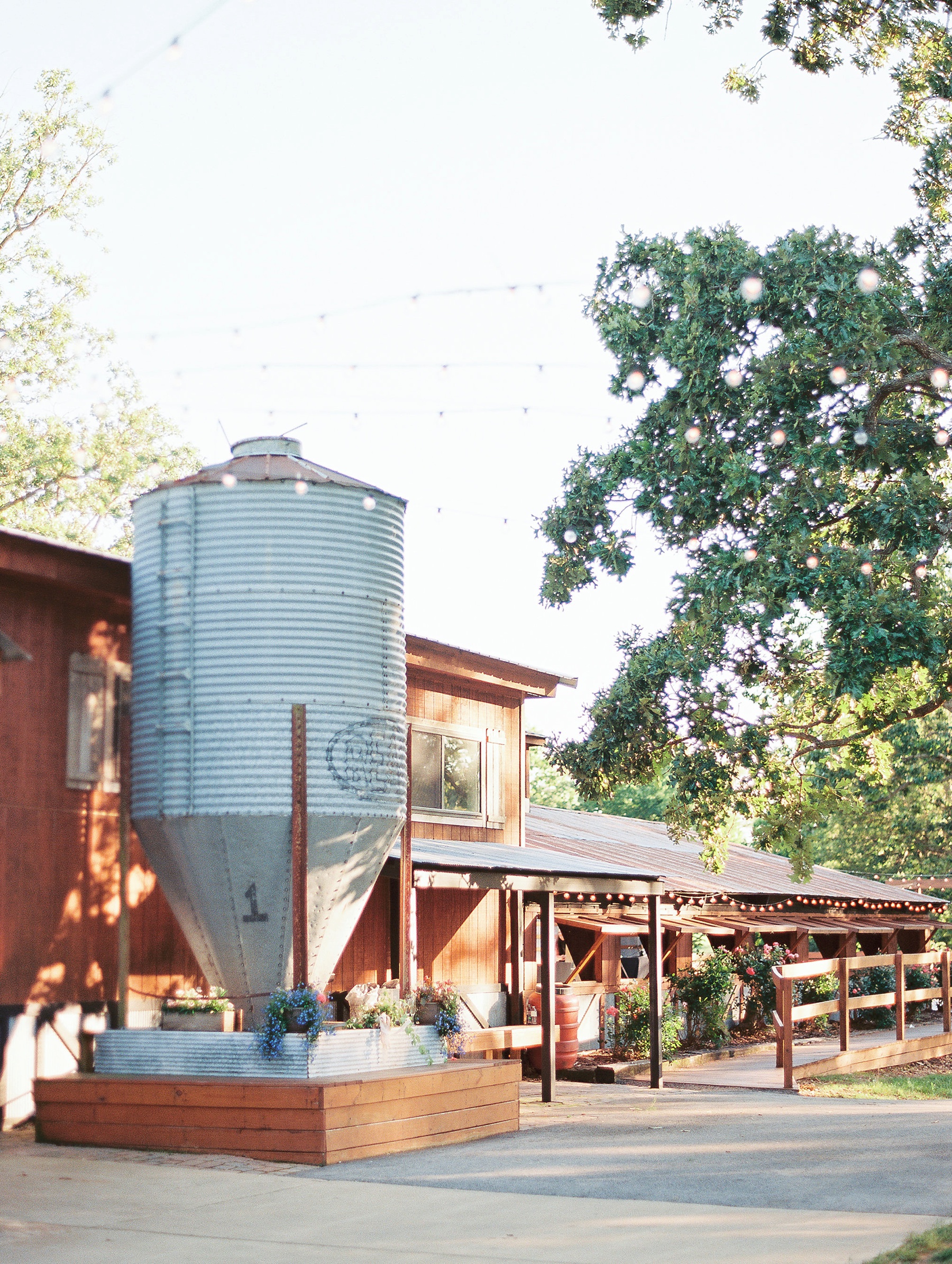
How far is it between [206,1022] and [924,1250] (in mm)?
6868

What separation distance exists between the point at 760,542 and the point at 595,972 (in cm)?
997

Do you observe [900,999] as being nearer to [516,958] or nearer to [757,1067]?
[757,1067]

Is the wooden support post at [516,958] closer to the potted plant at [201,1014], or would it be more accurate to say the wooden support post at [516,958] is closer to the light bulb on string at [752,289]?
the potted plant at [201,1014]

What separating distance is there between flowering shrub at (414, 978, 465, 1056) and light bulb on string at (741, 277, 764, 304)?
722cm

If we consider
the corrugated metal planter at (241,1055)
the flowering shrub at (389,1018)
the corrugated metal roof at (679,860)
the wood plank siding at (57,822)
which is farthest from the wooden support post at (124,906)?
the corrugated metal roof at (679,860)

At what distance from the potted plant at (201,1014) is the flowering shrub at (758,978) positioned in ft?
43.5

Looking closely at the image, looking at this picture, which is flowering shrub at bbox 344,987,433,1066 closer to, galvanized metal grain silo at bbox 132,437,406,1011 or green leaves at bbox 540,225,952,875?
galvanized metal grain silo at bbox 132,437,406,1011

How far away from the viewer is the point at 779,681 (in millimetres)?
17609

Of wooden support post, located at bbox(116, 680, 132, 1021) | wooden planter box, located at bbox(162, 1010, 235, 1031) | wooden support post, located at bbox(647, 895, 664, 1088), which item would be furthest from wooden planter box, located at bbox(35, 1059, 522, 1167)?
wooden support post, located at bbox(647, 895, 664, 1088)

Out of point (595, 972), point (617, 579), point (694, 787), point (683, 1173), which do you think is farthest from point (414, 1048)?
point (595, 972)

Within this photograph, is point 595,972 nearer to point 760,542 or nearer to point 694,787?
point 694,787

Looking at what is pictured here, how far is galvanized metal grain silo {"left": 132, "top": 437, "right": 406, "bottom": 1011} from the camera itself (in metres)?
12.2

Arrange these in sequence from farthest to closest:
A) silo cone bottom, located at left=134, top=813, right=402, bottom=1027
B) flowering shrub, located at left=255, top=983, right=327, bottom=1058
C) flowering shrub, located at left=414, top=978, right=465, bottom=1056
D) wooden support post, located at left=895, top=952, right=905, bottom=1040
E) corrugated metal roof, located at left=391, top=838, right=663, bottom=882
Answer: wooden support post, located at left=895, top=952, right=905, bottom=1040, corrugated metal roof, located at left=391, top=838, right=663, bottom=882, flowering shrub, located at left=414, top=978, right=465, bottom=1056, silo cone bottom, located at left=134, top=813, right=402, bottom=1027, flowering shrub, located at left=255, top=983, right=327, bottom=1058

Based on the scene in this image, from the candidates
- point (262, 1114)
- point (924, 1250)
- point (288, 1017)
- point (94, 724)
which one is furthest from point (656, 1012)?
point (924, 1250)
